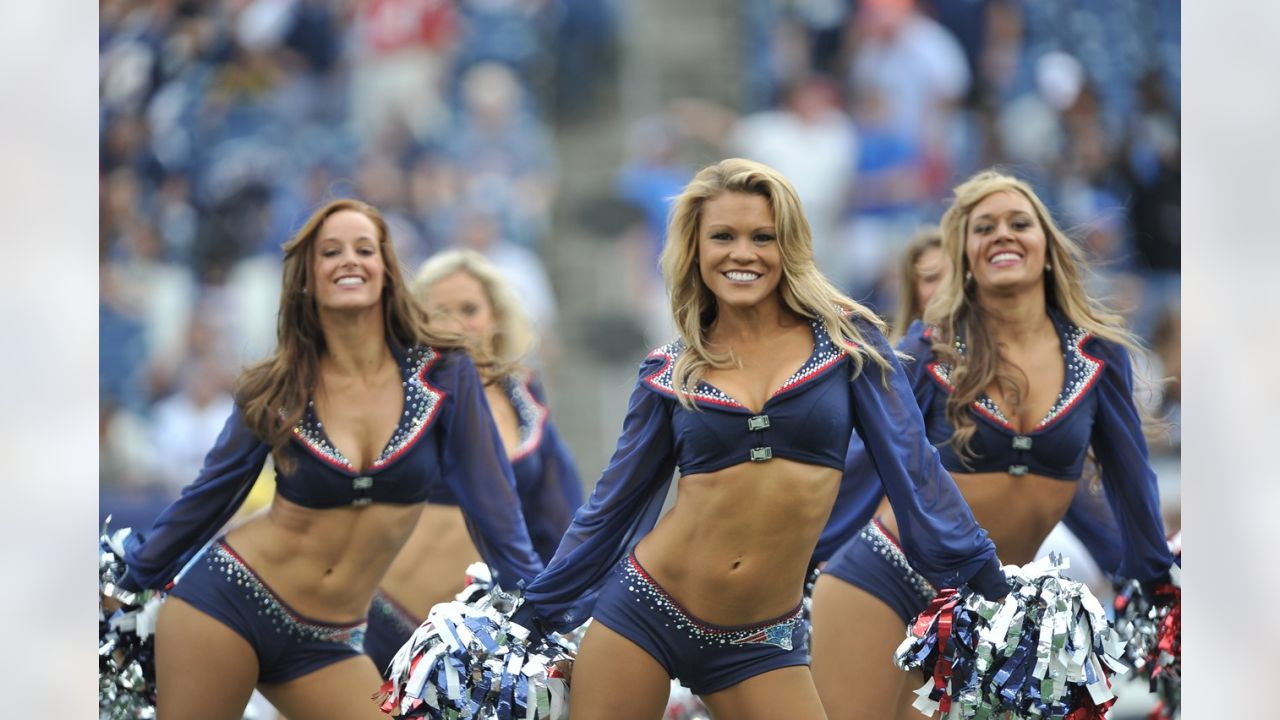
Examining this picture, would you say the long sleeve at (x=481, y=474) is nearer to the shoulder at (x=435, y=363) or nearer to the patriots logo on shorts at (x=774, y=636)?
the shoulder at (x=435, y=363)

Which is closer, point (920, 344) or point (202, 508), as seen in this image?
point (202, 508)

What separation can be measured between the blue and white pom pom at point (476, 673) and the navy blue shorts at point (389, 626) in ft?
4.93

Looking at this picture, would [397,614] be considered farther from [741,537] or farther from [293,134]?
[293,134]

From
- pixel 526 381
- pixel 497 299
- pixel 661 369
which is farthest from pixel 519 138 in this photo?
pixel 661 369

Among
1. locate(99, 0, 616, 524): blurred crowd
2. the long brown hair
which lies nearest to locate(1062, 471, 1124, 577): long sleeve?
the long brown hair

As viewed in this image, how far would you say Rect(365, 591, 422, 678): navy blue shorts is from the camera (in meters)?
5.83

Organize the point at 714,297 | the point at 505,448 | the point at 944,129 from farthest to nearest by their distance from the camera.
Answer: the point at 944,129
the point at 505,448
the point at 714,297

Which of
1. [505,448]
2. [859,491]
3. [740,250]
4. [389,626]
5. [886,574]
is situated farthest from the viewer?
[389,626]

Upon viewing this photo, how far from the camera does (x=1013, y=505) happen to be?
16.5 feet

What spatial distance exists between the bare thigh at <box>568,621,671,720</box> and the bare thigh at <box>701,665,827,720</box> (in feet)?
0.55

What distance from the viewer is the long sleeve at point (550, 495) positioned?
20.0ft

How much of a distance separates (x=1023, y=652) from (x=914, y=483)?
50 centimetres

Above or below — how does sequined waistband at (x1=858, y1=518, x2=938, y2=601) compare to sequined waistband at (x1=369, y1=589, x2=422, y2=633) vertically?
above

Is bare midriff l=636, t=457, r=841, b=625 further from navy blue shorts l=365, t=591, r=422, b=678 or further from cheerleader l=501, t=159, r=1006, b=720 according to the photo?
navy blue shorts l=365, t=591, r=422, b=678
